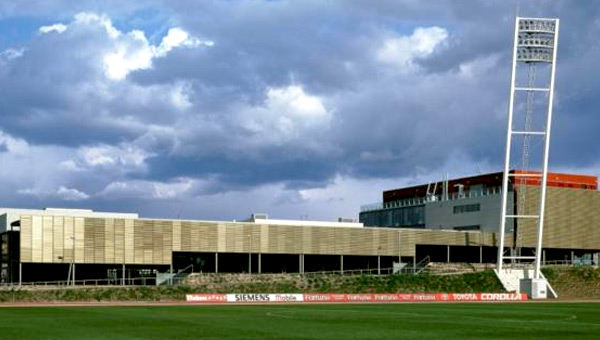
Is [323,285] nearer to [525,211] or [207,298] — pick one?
[207,298]

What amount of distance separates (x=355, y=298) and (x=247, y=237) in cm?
3009

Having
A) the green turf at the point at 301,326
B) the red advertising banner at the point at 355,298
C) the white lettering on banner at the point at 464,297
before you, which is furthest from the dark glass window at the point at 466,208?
the green turf at the point at 301,326

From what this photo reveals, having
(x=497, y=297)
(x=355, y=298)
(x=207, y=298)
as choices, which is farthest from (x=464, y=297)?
(x=207, y=298)

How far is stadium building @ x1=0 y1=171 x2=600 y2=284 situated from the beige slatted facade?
126 millimetres

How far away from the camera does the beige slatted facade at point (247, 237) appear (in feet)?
354

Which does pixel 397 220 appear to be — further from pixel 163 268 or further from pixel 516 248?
pixel 163 268

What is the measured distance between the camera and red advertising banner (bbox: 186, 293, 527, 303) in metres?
86.5

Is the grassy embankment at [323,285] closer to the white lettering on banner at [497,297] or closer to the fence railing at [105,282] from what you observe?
the fence railing at [105,282]

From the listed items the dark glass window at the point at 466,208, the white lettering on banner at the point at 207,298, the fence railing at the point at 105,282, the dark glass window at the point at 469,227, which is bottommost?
the fence railing at the point at 105,282

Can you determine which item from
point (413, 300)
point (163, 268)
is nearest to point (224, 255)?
point (163, 268)

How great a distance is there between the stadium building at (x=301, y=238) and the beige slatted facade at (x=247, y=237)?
0.41 feet

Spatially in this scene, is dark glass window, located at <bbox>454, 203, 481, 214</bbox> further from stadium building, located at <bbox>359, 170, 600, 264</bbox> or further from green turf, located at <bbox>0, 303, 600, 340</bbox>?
green turf, located at <bbox>0, 303, 600, 340</bbox>

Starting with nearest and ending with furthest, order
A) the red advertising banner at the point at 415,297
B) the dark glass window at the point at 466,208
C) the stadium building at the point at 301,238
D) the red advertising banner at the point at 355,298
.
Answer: the red advertising banner at the point at 355,298
the red advertising banner at the point at 415,297
the stadium building at the point at 301,238
the dark glass window at the point at 466,208

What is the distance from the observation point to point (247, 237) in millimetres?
117625
